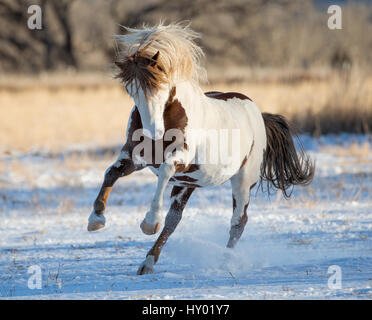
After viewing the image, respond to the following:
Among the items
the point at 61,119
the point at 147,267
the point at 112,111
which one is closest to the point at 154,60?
the point at 147,267

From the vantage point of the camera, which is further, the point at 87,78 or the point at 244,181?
the point at 87,78

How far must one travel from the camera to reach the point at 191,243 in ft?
15.2

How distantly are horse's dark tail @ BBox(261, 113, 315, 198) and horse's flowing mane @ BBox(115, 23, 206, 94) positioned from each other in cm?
122

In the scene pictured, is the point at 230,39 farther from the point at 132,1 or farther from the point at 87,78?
the point at 87,78

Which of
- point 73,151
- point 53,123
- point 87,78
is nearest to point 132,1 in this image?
point 87,78

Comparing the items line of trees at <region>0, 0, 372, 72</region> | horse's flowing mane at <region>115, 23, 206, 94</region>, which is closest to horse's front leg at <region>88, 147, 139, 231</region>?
horse's flowing mane at <region>115, 23, 206, 94</region>

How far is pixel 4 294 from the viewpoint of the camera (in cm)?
340

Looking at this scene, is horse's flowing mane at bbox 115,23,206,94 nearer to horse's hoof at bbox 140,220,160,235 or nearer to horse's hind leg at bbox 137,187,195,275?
horse's hoof at bbox 140,220,160,235

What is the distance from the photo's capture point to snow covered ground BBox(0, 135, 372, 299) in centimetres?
350

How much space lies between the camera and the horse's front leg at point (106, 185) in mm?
3548

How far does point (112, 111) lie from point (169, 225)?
429 inches

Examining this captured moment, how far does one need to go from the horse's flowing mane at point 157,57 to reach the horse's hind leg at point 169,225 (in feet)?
2.79
